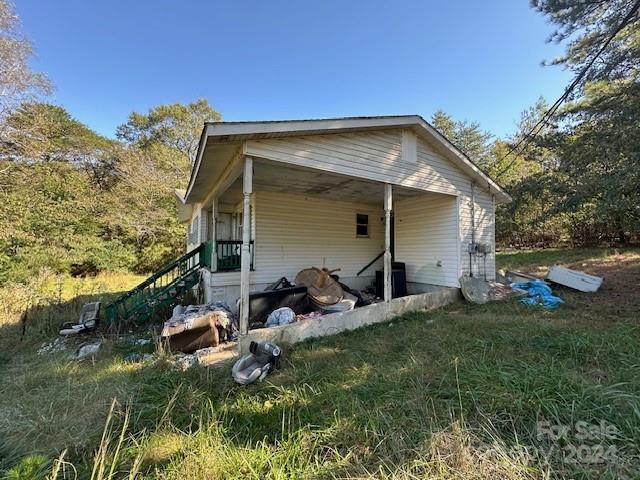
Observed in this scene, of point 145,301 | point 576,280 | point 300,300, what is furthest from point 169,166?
point 576,280

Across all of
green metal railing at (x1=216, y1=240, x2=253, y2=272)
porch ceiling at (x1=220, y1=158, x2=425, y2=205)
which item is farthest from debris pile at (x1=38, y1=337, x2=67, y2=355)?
porch ceiling at (x1=220, y1=158, x2=425, y2=205)

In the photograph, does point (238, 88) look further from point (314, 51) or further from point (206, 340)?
point (206, 340)

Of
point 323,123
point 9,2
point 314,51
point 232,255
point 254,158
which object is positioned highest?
point 9,2

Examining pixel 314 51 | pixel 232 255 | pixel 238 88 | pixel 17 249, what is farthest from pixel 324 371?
pixel 238 88

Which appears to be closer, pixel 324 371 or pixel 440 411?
pixel 440 411

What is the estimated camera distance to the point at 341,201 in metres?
8.93

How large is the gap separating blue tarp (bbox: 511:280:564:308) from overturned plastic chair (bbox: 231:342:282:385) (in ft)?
19.4

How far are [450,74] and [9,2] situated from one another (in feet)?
48.3

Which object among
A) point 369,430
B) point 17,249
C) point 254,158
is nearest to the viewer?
point 369,430

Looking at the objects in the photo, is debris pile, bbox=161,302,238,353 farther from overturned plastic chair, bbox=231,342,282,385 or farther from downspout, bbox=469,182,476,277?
downspout, bbox=469,182,476,277

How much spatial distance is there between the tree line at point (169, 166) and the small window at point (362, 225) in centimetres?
494

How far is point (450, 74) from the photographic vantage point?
9414mm

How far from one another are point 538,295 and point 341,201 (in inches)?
222

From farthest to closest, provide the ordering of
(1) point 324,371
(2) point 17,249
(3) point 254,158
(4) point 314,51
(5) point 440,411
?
(2) point 17,249 < (4) point 314,51 < (3) point 254,158 < (1) point 324,371 < (5) point 440,411
